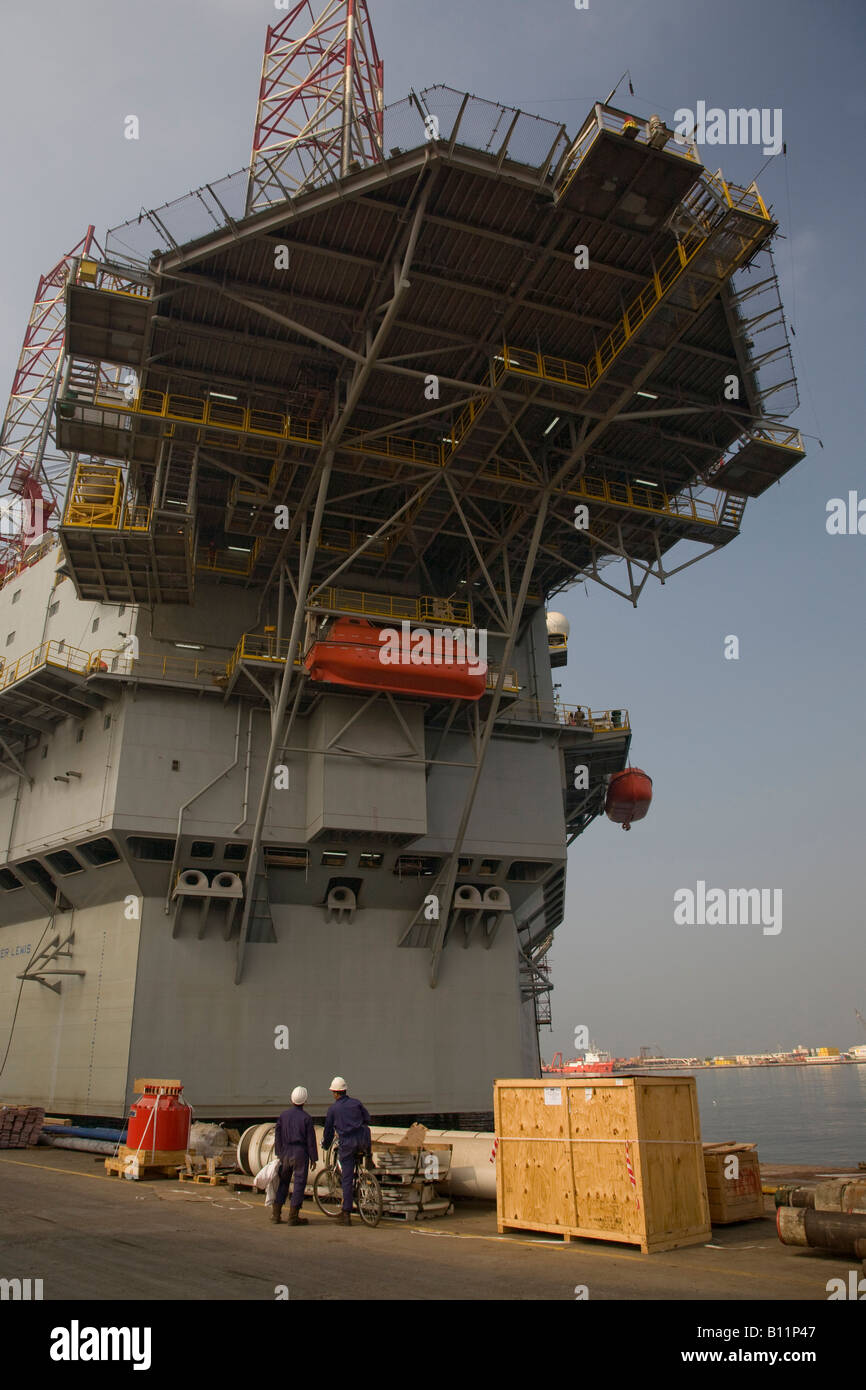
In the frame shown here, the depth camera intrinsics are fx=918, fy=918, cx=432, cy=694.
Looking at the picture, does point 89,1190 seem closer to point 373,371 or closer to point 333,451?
point 333,451

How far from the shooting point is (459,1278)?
8133mm

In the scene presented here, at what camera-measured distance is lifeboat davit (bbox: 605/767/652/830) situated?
3145cm

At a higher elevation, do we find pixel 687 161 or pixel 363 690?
pixel 687 161

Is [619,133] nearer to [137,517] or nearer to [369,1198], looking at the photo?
[137,517]

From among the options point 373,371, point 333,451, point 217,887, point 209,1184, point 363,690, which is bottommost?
point 209,1184

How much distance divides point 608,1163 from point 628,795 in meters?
22.0

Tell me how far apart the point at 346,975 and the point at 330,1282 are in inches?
703

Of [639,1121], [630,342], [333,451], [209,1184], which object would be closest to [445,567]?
[333,451]

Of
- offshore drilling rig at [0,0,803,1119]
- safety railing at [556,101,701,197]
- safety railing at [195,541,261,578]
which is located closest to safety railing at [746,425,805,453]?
offshore drilling rig at [0,0,803,1119]

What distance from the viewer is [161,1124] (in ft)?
55.6

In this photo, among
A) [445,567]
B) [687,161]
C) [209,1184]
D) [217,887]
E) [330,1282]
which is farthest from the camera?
[445,567]

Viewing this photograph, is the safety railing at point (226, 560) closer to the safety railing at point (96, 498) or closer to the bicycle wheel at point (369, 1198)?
the safety railing at point (96, 498)

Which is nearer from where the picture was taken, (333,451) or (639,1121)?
(639,1121)

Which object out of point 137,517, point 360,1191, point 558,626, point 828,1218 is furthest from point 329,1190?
point 558,626
